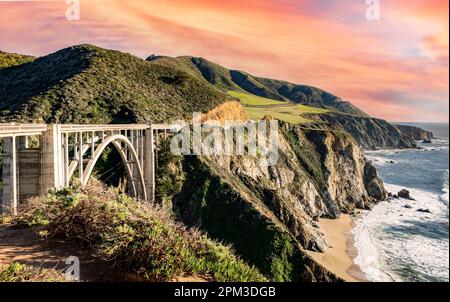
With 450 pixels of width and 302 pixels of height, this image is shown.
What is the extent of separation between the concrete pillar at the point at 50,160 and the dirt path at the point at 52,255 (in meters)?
7.14

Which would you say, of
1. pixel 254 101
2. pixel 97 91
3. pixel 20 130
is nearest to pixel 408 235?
pixel 97 91

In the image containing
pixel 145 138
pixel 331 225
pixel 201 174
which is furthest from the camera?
pixel 331 225

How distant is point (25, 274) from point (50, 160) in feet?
36.2

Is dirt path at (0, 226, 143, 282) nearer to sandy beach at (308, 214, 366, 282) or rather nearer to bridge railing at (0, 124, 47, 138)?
bridge railing at (0, 124, 47, 138)

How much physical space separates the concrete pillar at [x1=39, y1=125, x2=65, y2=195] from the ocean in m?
34.1

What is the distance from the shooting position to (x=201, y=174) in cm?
4422

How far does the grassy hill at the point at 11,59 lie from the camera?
74.1m

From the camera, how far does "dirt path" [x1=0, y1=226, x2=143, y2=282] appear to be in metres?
8.43

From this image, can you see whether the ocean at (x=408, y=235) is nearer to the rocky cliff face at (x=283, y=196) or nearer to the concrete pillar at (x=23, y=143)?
the rocky cliff face at (x=283, y=196)

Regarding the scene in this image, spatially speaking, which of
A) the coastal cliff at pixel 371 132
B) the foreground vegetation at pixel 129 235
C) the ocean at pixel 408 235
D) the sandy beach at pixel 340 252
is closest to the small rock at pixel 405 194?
the ocean at pixel 408 235

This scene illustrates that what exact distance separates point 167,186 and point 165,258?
3408 cm

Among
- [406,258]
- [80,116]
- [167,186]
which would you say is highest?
[80,116]
